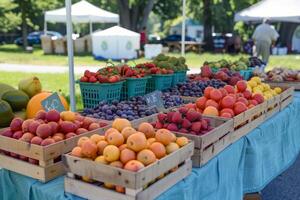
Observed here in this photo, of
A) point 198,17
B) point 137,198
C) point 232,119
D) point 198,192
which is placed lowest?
point 198,192

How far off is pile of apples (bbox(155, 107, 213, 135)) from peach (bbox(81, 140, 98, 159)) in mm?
543

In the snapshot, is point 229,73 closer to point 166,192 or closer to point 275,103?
point 275,103

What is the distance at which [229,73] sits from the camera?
13.8 feet

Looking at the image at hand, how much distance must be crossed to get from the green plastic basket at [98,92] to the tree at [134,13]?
19.2 metres

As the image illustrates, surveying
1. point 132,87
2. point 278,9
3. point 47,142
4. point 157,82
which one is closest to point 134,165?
point 47,142

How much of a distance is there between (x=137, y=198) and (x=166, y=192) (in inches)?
10.2

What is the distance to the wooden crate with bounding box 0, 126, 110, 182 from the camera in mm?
1805

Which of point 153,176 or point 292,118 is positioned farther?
point 292,118

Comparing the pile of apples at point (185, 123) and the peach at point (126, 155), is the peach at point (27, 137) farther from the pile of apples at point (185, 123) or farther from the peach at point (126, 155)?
the pile of apples at point (185, 123)

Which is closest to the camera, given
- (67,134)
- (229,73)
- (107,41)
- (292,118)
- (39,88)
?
(67,134)

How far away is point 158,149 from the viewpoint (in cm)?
174

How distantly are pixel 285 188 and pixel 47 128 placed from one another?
2916mm

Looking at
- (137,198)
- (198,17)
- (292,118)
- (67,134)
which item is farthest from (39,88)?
(198,17)

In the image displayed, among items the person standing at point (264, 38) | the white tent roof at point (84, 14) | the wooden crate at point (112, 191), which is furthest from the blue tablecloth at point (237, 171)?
the white tent roof at point (84, 14)
